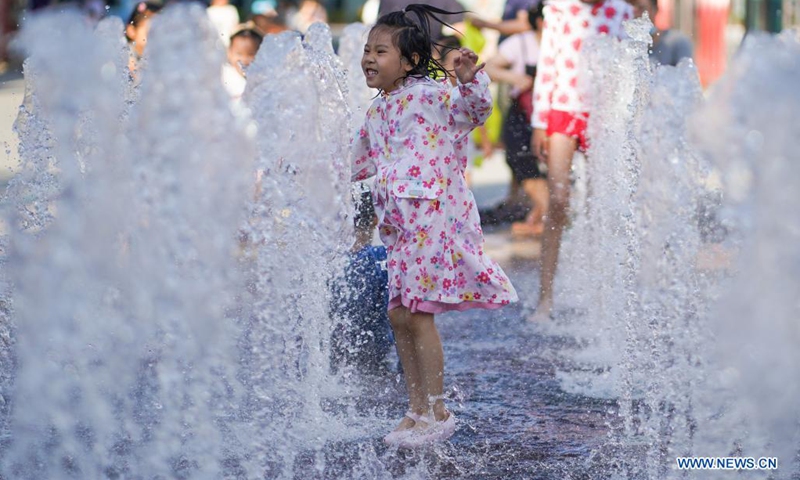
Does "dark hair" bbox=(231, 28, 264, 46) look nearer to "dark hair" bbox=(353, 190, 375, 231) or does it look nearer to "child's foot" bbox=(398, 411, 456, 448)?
"dark hair" bbox=(353, 190, 375, 231)

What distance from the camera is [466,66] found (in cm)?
347

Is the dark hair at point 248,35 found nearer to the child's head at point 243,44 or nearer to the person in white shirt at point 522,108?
the child's head at point 243,44

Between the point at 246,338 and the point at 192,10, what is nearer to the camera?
the point at 192,10

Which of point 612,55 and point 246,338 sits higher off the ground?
point 612,55

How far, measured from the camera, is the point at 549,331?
5160 mm

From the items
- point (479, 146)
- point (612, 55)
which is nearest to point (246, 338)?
point (612, 55)

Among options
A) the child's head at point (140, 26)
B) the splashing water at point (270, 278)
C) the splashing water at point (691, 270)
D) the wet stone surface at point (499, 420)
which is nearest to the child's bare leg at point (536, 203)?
the splashing water at point (691, 270)

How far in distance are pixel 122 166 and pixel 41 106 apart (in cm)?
128

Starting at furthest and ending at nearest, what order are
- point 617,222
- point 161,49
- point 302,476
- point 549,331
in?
point 617,222, point 549,331, point 302,476, point 161,49

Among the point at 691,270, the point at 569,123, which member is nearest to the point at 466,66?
the point at 691,270

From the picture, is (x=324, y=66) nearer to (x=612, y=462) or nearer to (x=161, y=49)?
(x=161, y=49)

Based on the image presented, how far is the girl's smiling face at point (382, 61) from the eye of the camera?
3641 millimetres

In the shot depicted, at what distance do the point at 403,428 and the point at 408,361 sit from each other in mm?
192

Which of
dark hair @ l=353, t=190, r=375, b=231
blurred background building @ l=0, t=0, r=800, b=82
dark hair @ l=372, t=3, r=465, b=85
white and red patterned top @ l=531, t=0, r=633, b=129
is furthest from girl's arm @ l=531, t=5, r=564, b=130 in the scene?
blurred background building @ l=0, t=0, r=800, b=82
